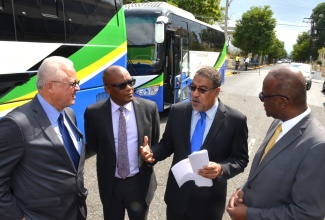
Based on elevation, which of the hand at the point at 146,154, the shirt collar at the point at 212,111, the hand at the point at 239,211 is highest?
the shirt collar at the point at 212,111

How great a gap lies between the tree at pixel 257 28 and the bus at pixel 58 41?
34.9 meters

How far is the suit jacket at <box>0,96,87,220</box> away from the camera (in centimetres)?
176

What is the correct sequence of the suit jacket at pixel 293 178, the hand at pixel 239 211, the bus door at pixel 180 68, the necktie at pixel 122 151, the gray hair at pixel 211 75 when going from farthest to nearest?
1. the bus door at pixel 180 68
2. the necktie at pixel 122 151
3. the gray hair at pixel 211 75
4. the hand at pixel 239 211
5. the suit jacket at pixel 293 178

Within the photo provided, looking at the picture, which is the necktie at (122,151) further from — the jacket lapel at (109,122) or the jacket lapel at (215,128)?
the jacket lapel at (215,128)

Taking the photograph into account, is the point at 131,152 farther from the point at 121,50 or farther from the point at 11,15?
the point at 121,50

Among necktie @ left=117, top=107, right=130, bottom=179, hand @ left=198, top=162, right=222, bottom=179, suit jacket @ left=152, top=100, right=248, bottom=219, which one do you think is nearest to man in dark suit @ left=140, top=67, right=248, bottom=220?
suit jacket @ left=152, top=100, right=248, bottom=219

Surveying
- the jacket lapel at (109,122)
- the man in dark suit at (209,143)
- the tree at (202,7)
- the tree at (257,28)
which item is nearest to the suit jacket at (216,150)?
the man in dark suit at (209,143)

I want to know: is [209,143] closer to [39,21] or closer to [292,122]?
[292,122]

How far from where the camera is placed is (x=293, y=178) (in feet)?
5.33

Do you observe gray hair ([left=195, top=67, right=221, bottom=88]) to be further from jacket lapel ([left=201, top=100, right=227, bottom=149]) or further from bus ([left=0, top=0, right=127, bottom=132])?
bus ([left=0, top=0, right=127, bottom=132])

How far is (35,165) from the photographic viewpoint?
1.87 meters

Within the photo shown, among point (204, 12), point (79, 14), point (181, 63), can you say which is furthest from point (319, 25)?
point (79, 14)

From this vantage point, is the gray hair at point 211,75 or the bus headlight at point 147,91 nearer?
the gray hair at point 211,75

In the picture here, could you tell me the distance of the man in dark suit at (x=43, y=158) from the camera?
1777 millimetres
